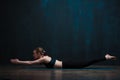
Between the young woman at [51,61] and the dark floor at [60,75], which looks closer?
the dark floor at [60,75]

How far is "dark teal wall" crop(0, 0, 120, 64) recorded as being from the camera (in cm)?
775

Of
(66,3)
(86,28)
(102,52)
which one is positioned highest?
(66,3)

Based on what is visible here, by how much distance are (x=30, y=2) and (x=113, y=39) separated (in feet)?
6.75

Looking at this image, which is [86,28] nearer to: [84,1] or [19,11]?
[84,1]

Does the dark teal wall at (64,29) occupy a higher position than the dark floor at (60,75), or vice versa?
the dark teal wall at (64,29)

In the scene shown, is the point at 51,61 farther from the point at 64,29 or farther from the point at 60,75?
the point at 64,29

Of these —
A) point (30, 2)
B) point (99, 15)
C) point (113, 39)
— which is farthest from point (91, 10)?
point (30, 2)

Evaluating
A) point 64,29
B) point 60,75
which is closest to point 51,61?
point 60,75

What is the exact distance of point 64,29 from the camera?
781 centimetres

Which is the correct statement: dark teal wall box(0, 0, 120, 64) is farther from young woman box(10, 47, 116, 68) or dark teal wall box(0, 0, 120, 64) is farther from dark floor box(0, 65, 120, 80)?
dark floor box(0, 65, 120, 80)

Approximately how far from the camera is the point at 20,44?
7812 mm

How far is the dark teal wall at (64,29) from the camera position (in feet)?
25.4

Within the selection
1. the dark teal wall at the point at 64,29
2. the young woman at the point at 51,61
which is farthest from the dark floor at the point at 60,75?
the dark teal wall at the point at 64,29

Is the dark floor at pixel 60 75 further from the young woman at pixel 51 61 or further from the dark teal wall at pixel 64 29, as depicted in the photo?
the dark teal wall at pixel 64 29
